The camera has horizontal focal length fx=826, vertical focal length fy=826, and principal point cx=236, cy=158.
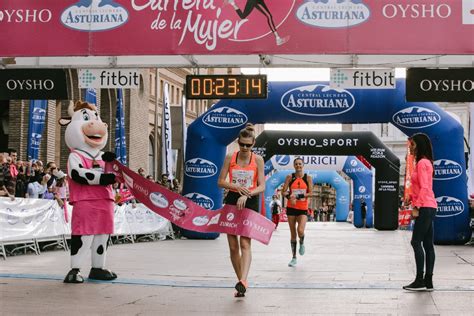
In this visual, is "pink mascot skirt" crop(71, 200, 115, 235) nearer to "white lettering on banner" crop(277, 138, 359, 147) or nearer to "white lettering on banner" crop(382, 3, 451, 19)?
"white lettering on banner" crop(382, 3, 451, 19)

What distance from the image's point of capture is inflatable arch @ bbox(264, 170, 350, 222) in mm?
47219

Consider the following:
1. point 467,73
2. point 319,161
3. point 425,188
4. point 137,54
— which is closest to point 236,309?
point 425,188

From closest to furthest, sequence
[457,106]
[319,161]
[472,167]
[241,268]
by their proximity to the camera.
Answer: [241,268], [472,167], [319,161], [457,106]

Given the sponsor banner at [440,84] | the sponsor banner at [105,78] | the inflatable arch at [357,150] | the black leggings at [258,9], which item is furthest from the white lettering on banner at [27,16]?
the inflatable arch at [357,150]

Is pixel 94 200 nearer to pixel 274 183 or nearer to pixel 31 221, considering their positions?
pixel 31 221

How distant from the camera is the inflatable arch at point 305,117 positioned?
67.7ft

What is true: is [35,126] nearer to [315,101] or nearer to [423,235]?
[315,101]

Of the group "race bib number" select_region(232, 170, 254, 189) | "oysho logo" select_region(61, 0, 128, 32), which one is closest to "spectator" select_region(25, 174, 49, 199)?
"oysho logo" select_region(61, 0, 128, 32)

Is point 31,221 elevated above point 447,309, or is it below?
below

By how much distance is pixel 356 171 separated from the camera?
41062 mm

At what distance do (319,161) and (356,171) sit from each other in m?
2.34

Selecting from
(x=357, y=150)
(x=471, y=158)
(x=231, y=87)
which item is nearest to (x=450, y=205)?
(x=471, y=158)

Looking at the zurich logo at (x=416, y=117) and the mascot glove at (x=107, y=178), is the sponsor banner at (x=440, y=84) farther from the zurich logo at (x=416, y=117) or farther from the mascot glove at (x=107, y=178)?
the zurich logo at (x=416, y=117)

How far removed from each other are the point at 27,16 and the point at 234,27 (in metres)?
3.31
